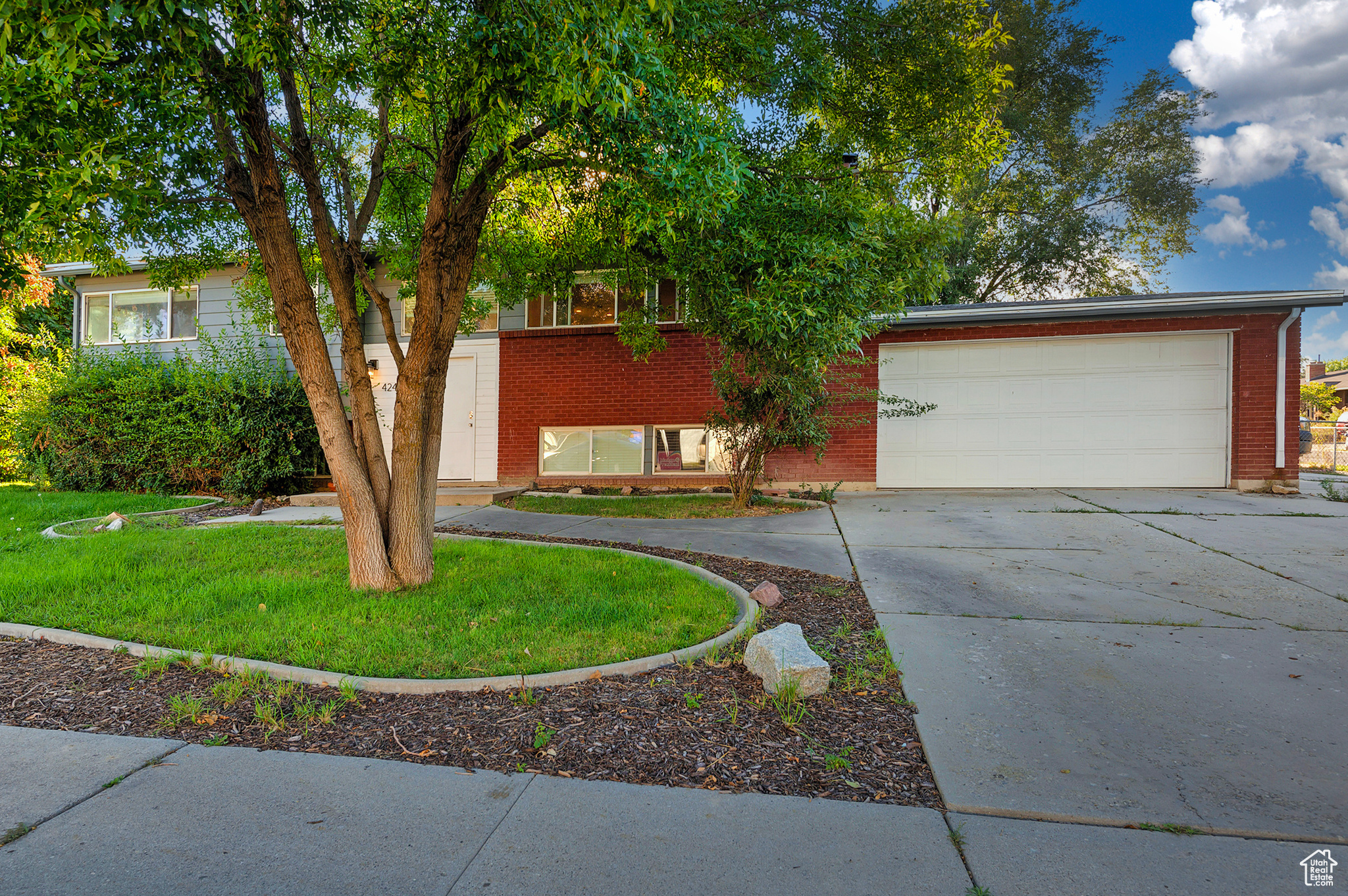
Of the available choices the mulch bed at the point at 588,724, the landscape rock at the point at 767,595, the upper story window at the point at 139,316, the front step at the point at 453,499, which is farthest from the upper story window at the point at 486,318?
the mulch bed at the point at 588,724

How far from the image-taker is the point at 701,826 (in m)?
2.31

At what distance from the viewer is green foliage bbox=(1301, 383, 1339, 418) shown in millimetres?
34438

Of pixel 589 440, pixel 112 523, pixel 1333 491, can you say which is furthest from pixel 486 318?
pixel 1333 491

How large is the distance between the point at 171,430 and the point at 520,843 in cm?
1169

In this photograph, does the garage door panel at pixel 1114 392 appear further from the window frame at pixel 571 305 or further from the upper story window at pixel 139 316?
the upper story window at pixel 139 316

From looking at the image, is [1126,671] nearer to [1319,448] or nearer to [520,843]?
[520,843]

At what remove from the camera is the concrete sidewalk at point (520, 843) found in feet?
6.61

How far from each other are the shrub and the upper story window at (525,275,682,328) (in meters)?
4.28

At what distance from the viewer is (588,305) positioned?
12.1 meters

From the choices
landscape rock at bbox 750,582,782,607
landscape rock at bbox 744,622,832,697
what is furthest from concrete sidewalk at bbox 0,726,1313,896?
landscape rock at bbox 750,582,782,607

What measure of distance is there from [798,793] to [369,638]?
2655 mm

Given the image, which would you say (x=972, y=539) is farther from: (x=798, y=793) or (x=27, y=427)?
(x=27, y=427)

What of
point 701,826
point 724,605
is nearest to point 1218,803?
point 701,826
